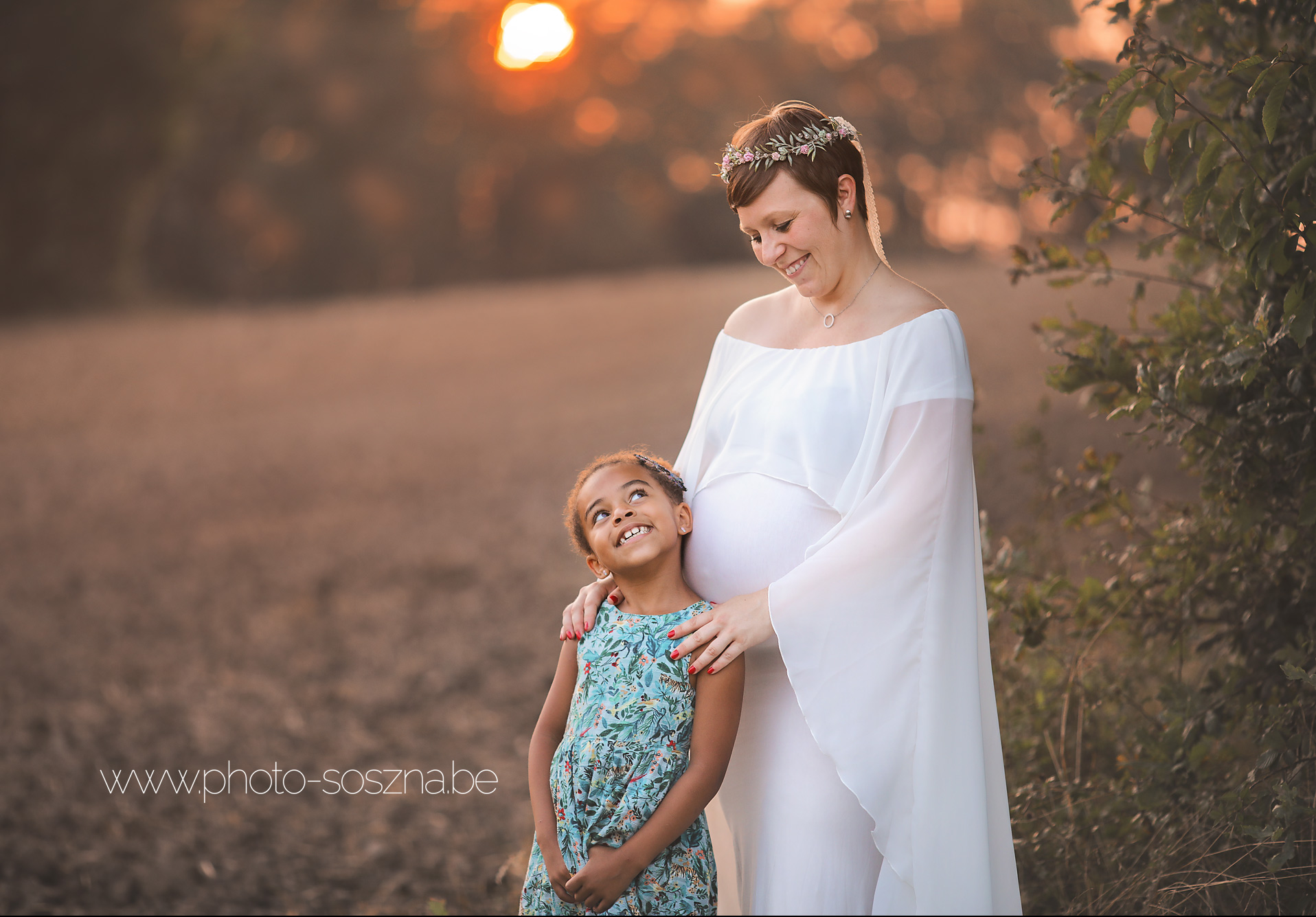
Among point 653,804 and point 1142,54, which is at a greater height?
point 1142,54

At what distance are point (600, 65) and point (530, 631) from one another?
1638 cm

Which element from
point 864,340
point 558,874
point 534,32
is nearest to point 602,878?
point 558,874

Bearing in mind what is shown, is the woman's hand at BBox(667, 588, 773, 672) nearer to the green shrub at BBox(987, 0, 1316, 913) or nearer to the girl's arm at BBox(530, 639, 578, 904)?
the girl's arm at BBox(530, 639, 578, 904)

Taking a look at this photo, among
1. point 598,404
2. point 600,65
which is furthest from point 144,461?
point 600,65

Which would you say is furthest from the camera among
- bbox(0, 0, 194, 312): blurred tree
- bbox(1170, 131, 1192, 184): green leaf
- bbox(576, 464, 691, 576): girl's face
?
bbox(0, 0, 194, 312): blurred tree

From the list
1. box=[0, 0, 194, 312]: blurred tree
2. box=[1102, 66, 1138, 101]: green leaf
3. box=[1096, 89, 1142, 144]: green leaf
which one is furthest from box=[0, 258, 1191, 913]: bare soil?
box=[0, 0, 194, 312]: blurred tree

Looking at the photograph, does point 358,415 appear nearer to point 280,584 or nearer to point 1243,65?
point 280,584

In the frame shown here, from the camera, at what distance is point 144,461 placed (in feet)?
33.4

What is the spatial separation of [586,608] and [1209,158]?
1.62 m

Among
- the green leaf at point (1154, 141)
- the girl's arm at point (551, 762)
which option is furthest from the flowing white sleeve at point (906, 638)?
the green leaf at point (1154, 141)

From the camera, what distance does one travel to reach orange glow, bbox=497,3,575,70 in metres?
18.6

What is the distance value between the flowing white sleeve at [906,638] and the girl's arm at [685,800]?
0.14 meters

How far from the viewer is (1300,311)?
2.03 metres

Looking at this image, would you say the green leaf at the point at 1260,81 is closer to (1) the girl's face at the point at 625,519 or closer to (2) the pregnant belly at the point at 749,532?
(2) the pregnant belly at the point at 749,532
